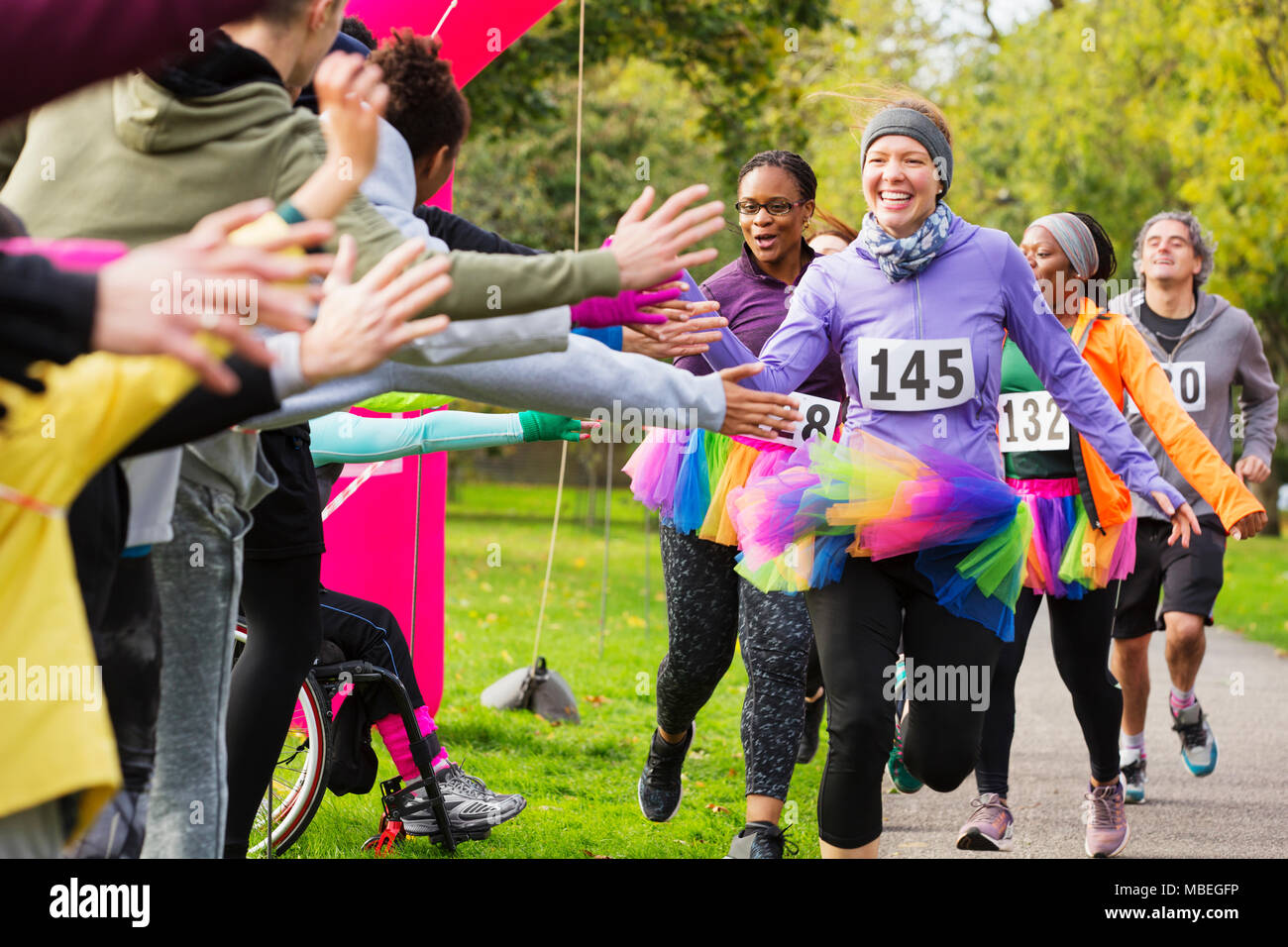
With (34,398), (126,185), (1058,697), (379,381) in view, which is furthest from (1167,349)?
(34,398)

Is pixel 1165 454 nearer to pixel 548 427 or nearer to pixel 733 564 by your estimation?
pixel 733 564

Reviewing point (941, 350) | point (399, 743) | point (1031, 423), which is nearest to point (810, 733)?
point (1031, 423)

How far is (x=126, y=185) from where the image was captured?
2.57 meters

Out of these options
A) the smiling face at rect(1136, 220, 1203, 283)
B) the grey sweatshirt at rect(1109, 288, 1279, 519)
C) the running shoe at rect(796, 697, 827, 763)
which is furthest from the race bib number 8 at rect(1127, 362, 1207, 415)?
the running shoe at rect(796, 697, 827, 763)

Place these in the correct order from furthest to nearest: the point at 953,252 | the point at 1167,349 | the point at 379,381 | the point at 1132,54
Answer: the point at 1132,54 < the point at 1167,349 < the point at 953,252 < the point at 379,381

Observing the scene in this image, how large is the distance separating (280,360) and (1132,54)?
22.5 metres

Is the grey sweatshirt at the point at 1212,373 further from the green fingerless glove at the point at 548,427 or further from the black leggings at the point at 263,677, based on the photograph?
the black leggings at the point at 263,677

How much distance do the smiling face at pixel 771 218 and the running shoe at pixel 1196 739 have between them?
119 inches

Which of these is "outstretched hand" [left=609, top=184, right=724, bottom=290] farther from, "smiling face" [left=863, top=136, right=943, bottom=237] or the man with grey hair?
the man with grey hair

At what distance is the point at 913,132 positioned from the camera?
13.7 feet

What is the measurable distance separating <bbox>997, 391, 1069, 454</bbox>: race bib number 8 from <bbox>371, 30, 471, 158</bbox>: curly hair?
2.80m

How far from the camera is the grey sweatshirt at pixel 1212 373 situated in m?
6.82

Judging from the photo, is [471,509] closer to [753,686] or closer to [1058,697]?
[1058,697]

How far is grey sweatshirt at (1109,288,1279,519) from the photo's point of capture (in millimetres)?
6820
